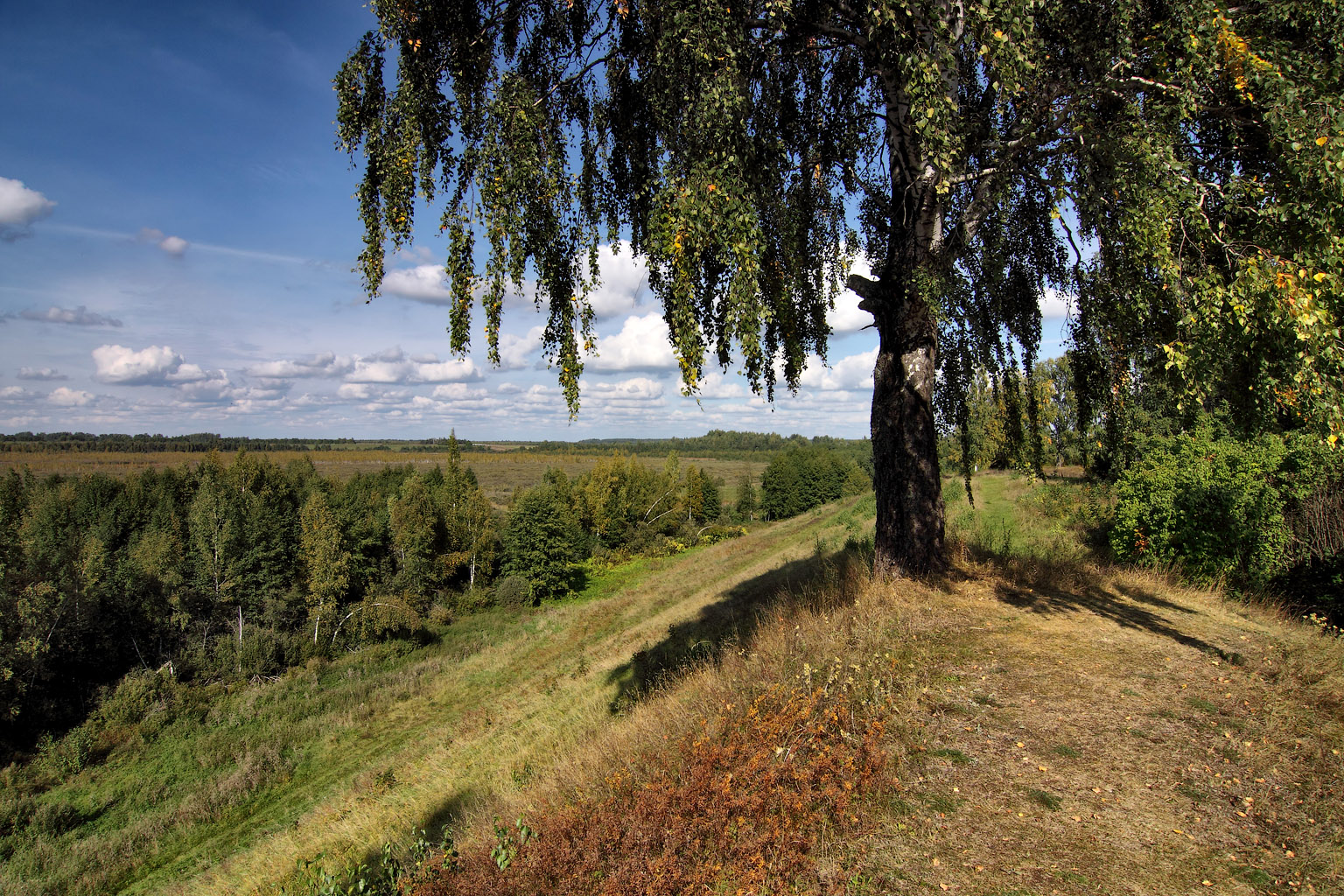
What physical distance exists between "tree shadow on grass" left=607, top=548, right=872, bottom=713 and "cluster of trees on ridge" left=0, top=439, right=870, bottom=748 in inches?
909

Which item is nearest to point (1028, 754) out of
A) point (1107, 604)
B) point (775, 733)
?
point (775, 733)

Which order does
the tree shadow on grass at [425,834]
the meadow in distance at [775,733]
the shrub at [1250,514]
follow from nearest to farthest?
the meadow in distance at [775,733] → the tree shadow on grass at [425,834] → the shrub at [1250,514]

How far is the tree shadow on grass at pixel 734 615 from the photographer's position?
26.6 feet

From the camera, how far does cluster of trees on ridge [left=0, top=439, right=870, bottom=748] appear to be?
80.6ft

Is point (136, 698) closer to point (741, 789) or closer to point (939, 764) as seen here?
point (741, 789)

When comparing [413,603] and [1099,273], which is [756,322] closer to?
[1099,273]

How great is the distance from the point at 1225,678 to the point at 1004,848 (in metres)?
3.53

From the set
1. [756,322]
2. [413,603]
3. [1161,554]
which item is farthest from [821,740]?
[413,603]

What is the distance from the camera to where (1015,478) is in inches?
1281

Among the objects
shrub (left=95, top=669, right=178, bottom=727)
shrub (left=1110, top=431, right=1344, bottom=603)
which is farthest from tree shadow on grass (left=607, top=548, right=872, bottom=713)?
shrub (left=95, top=669, right=178, bottom=727)

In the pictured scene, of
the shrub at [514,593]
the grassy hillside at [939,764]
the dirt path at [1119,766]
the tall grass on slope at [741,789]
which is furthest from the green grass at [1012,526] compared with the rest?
the shrub at [514,593]

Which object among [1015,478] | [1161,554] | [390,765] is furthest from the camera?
[1015,478]

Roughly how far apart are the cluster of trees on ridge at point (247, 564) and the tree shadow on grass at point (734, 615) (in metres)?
23.1

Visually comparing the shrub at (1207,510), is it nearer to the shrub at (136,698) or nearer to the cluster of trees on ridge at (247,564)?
the cluster of trees on ridge at (247,564)
